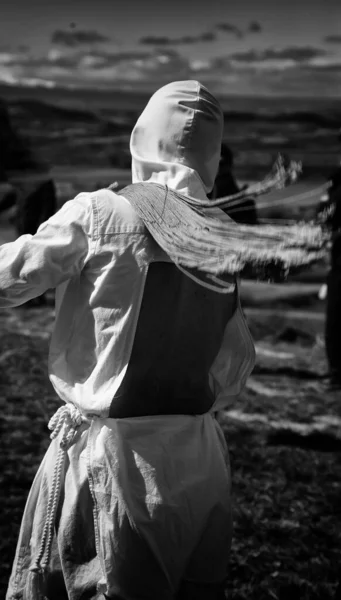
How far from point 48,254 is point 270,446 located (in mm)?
2805

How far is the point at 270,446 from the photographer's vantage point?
13.8ft

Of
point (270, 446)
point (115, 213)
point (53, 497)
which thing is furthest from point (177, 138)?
point (270, 446)

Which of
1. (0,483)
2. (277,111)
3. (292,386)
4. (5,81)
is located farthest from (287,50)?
(0,483)

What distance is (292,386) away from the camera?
208 inches

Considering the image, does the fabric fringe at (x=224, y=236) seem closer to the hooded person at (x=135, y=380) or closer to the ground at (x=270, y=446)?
the hooded person at (x=135, y=380)

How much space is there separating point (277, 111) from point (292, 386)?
2555mm

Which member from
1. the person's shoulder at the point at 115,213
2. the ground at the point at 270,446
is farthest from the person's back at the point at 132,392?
the ground at the point at 270,446

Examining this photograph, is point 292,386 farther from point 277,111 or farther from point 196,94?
point 196,94

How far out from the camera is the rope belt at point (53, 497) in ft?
5.82

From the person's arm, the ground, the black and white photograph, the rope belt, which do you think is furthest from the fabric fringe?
the ground

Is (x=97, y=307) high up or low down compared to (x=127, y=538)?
up

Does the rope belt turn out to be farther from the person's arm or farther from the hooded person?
the person's arm

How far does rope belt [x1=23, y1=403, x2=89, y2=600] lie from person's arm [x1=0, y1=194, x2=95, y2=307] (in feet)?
0.93

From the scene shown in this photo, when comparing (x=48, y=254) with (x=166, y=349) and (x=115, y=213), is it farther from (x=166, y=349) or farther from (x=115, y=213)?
(x=166, y=349)
